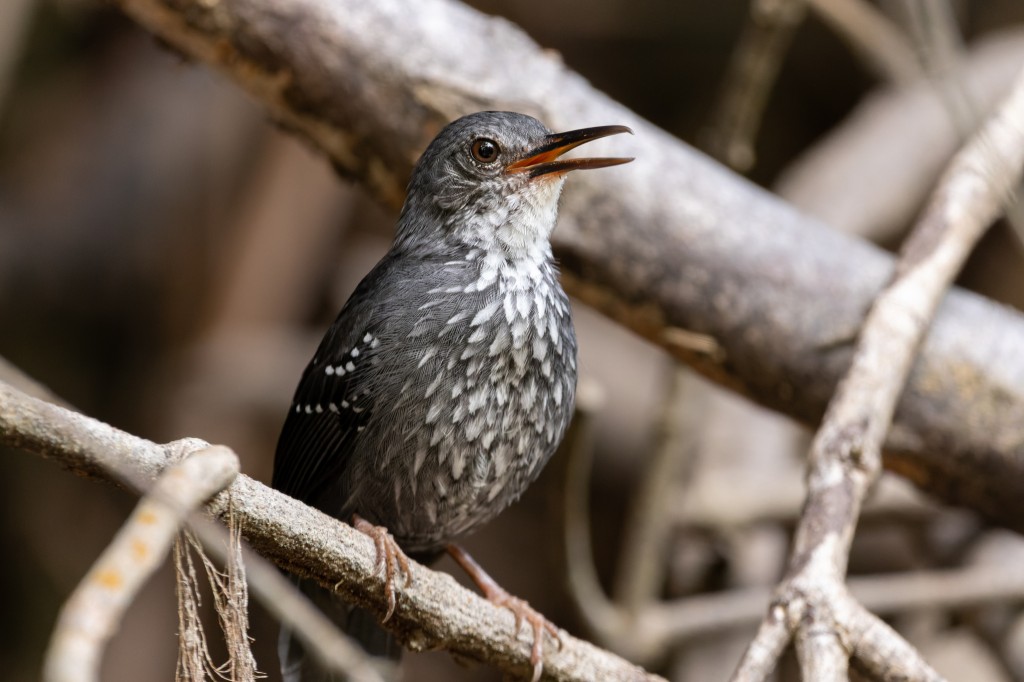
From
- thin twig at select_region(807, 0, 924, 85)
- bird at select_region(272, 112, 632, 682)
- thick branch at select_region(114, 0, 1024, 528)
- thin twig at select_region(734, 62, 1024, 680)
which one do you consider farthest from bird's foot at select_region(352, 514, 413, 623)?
thin twig at select_region(807, 0, 924, 85)

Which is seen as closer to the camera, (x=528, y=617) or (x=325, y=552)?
(x=325, y=552)

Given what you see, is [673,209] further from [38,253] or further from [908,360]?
[38,253]

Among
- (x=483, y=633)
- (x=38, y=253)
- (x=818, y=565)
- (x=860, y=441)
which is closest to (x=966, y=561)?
(x=860, y=441)

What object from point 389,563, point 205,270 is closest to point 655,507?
point 389,563

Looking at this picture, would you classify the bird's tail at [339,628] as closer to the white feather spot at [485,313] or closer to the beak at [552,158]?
the white feather spot at [485,313]

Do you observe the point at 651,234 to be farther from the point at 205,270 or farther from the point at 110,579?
the point at 205,270

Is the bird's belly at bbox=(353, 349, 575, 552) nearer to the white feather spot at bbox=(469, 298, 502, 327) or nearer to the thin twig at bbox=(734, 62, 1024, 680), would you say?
the white feather spot at bbox=(469, 298, 502, 327)

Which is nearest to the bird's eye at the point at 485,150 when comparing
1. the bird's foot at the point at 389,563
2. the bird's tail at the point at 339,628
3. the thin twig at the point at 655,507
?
the bird's foot at the point at 389,563
